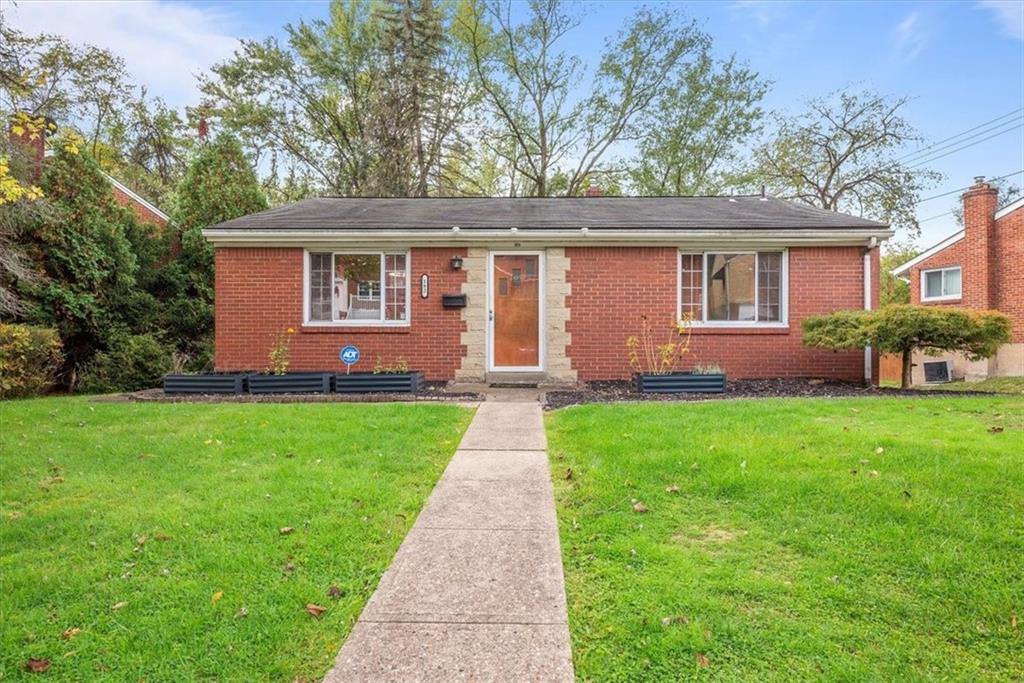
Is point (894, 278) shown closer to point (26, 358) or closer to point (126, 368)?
point (126, 368)

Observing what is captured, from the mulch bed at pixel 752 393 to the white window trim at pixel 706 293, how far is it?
1.08m

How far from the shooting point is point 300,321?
9.90m

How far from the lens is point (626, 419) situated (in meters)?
5.98

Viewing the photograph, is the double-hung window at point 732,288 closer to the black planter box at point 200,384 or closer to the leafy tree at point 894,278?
the black planter box at point 200,384

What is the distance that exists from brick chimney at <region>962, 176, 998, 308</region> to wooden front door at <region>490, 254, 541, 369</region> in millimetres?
17309

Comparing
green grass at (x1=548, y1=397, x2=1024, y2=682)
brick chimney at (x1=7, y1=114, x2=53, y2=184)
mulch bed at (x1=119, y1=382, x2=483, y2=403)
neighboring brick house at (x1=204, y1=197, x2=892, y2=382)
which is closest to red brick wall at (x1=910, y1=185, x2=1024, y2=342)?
neighboring brick house at (x1=204, y1=197, x2=892, y2=382)

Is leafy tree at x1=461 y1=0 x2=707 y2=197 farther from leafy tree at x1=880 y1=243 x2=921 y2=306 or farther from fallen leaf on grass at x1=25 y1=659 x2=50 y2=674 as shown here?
fallen leaf on grass at x1=25 y1=659 x2=50 y2=674

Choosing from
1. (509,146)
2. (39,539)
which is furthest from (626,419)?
(509,146)

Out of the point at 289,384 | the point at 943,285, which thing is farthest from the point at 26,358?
the point at 943,285

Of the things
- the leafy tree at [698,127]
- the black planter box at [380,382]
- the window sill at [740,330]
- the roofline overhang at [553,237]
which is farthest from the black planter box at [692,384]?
the leafy tree at [698,127]

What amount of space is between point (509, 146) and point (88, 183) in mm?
15310

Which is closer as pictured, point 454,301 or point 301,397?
point 301,397

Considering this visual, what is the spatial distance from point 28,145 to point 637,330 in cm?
1113

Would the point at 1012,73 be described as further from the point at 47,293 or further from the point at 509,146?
the point at 47,293
